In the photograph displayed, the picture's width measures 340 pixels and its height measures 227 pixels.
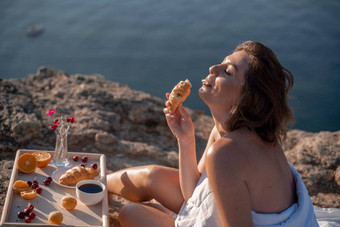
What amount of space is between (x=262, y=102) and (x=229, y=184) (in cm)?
48

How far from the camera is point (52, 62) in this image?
972 cm

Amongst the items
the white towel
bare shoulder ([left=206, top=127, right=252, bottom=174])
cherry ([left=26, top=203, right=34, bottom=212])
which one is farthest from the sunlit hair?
cherry ([left=26, top=203, right=34, bottom=212])

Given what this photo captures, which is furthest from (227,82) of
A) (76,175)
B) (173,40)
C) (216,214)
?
(173,40)

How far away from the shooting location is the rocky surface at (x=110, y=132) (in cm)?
356

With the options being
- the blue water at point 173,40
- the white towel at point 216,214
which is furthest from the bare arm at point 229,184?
the blue water at point 173,40

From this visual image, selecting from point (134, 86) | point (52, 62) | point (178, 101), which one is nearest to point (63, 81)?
point (178, 101)

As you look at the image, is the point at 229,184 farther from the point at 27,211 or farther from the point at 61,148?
the point at 61,148

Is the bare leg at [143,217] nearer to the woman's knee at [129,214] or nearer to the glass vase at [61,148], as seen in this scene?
the woman's knee at [129,214]

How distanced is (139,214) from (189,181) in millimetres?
369

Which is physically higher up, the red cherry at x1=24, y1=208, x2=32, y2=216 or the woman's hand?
the woman's hand

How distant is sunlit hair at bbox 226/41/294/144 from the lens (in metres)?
2.15

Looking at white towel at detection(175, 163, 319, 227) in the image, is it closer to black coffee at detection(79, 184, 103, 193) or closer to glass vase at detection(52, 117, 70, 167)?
black coffee at detection(79, 184, 103, 193)

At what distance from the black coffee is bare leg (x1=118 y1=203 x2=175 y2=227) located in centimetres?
26

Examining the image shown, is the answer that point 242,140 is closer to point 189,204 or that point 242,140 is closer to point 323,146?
point 189,204
